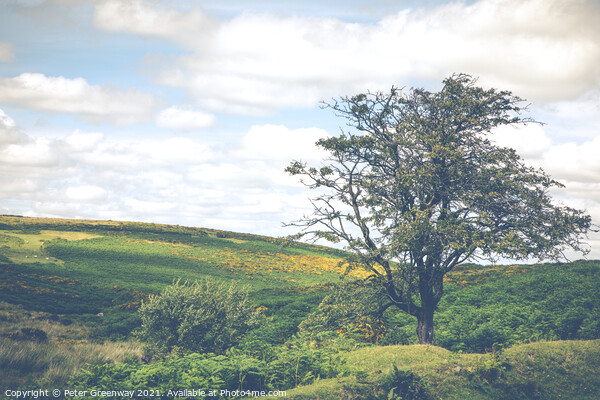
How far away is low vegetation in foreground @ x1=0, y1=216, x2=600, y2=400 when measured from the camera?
13102mm

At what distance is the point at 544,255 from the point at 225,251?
64410 mm

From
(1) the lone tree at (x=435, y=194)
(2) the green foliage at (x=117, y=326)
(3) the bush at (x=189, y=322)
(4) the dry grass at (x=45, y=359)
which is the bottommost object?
(2) the green foliage at (x=117, y=326)

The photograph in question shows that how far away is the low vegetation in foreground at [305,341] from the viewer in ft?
43.0

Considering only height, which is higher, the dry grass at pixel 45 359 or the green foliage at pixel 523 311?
the green foliage at pixel 523 311

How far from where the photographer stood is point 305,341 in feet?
63.0

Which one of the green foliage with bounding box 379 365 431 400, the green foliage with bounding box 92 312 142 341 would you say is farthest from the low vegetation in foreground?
the green foliage with bounding box 92 312 142 341

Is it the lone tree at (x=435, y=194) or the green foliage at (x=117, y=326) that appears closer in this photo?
the lone tree at (x=435, y=194)

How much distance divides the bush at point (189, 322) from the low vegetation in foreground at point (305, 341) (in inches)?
2.4

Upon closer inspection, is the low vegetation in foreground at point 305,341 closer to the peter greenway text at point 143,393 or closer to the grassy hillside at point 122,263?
→ the peter greenway text at point 143,393

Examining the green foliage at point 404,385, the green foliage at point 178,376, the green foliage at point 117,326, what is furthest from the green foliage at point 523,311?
the green foliage at point 117,326

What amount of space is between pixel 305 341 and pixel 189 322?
609cm

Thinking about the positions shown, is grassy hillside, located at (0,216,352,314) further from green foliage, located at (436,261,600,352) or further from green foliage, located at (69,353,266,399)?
green foliage, located at (69,353,266,399)

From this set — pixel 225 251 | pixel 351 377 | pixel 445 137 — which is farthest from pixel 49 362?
pixel 225 251

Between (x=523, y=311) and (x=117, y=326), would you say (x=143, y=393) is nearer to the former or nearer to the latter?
(x=523, y=311)
